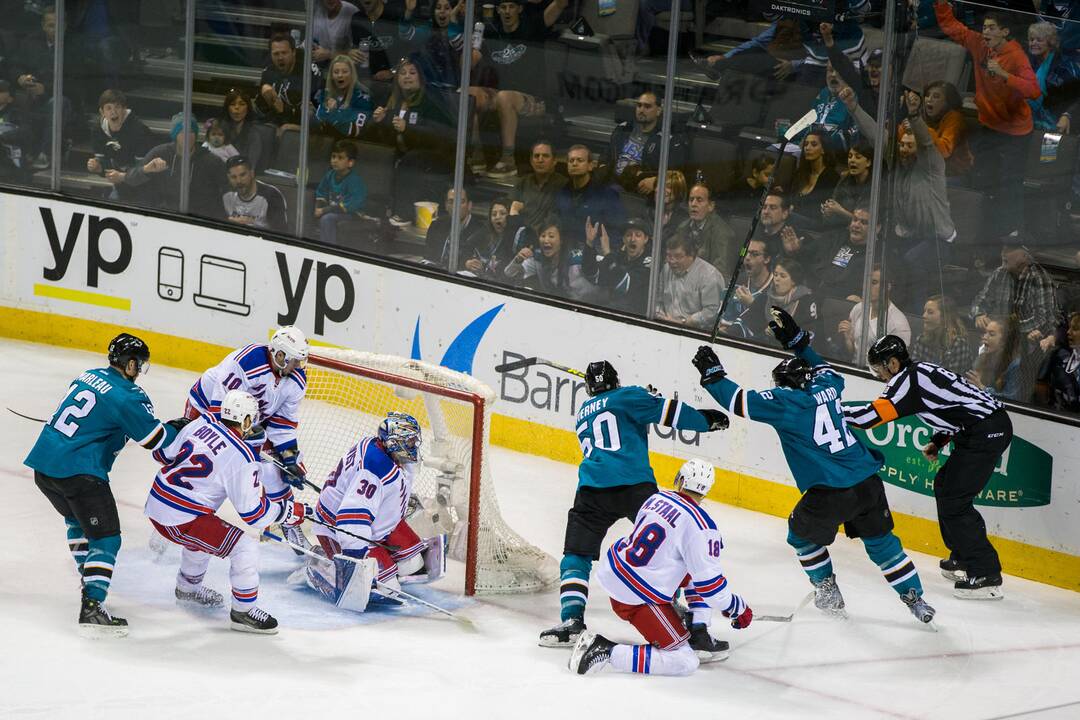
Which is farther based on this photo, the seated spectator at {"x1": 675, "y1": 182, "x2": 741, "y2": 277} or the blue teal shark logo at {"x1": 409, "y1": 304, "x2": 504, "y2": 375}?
the blue teal shark logo at {"x1": 409, "y1": 304, "x2": 504, "y2": 375}

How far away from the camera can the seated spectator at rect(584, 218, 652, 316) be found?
8039 millimetres

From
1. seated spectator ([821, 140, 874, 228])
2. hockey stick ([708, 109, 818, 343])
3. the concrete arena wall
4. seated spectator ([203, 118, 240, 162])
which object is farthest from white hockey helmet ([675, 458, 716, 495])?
seated spectator ([203, 118, 240, 162])

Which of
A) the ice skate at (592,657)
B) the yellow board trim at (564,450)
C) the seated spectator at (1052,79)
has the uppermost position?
the seated spectator at (1052,79)

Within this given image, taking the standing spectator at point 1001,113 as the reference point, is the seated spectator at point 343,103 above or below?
below

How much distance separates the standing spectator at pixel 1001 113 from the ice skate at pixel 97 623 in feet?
12.9

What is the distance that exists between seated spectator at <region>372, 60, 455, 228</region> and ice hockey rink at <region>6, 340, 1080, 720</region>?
241 centimetres

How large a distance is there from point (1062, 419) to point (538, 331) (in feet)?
8.65

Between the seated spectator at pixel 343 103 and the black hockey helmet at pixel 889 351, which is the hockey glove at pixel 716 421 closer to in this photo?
the black hockey helmet at pixel 889 351

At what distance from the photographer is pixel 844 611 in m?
6.40

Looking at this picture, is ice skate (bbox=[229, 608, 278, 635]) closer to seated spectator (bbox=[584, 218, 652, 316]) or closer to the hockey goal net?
the hockey goal net

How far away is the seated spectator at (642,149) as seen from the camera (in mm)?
7934

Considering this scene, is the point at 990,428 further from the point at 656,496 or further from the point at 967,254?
the point at 656,496

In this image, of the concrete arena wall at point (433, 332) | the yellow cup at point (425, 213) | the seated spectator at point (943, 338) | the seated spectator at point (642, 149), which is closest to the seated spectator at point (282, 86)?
A: the concrete arena wall at point (433, 332)

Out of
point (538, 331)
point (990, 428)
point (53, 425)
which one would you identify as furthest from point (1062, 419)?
point (53, 425)
